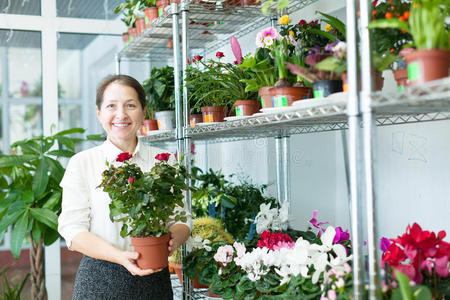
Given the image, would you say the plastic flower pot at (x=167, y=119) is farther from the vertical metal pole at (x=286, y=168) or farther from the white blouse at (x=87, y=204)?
the white blouse at (x=87, y=204)

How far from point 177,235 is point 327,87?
906 mm

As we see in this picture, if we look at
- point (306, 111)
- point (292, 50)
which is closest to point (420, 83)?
point (306, 111)

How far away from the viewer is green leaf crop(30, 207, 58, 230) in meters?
3.08

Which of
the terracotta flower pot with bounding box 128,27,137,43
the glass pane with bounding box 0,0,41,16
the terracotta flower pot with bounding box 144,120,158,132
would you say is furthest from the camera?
the glass pane with bounding box 0,0,41,16

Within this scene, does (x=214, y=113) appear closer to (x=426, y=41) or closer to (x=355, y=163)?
(x=355, y=163)

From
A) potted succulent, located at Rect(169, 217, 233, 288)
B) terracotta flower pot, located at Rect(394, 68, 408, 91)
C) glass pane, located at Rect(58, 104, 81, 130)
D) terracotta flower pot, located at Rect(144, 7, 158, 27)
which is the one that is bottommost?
potted succulent, located at Rect(169, 217, 233, 288)

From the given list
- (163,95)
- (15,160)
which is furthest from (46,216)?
(163,95)

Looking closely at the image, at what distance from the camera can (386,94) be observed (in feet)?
4.00

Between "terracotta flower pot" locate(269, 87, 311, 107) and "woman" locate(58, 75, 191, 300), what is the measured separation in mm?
682

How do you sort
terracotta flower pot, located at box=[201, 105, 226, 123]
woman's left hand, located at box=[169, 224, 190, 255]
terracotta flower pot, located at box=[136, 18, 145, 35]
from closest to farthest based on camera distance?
1. woman's left hand, located at box=[169, 224, 190, 255]
2. terracotta flower pot, located at box=[201, 105, 226, 123]
3. terracotta flower pot, located at box=[136, 18, 145, 35]

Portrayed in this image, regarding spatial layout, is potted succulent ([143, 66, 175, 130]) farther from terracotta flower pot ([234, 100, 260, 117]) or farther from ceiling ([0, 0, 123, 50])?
ceiling ([0, 0, 123, 50])

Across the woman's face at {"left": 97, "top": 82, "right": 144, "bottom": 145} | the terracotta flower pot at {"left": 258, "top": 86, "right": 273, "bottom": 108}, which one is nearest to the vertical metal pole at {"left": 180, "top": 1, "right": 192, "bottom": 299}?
the woman's face at {"left": 97, "top": 82, "right": 144, "bottom": 145}

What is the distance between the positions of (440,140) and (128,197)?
1289mm

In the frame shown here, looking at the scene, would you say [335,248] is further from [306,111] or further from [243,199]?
[243,199]
